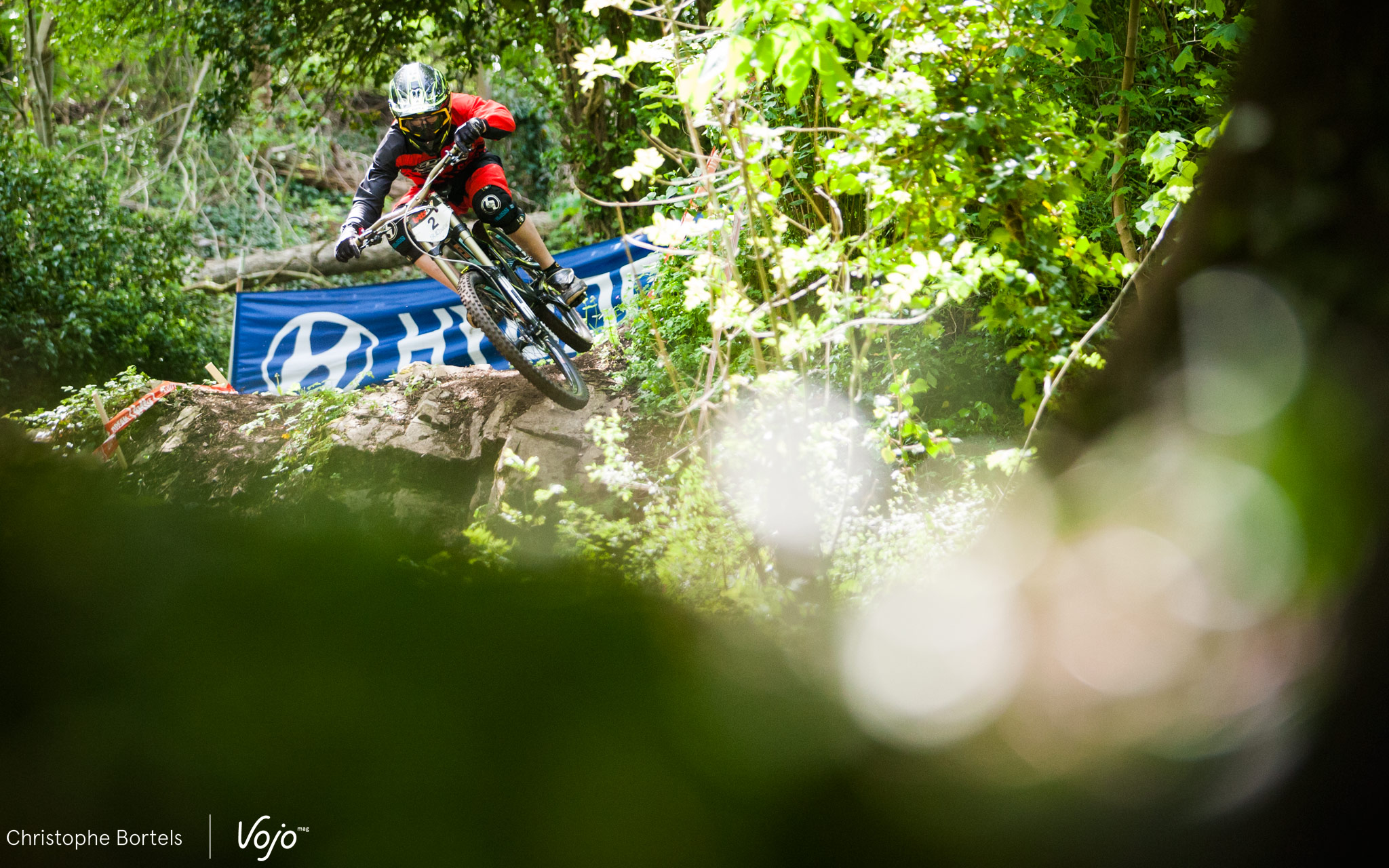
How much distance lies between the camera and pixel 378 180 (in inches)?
118

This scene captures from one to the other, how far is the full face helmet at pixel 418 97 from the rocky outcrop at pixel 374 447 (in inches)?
40.2

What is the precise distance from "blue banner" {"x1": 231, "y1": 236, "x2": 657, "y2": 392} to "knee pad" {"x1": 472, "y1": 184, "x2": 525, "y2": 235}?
73 cm

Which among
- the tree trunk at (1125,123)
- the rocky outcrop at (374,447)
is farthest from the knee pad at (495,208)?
the tree trunk at (1125,123)

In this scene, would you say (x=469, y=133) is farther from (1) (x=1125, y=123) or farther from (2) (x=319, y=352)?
A: (1) (x=1125, y=123)

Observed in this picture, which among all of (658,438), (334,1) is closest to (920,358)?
(658,438)

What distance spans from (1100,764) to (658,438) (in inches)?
80.0

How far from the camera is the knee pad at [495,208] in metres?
3.16

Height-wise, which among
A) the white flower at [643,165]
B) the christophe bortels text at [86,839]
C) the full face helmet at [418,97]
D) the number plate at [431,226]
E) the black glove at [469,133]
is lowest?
the christophe bortels text at [86,839]

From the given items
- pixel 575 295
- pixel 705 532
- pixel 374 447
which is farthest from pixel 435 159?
pixel 705 532

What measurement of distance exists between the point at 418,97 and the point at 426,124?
4.4 inches

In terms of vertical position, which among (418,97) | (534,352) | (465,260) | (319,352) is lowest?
(319,352)

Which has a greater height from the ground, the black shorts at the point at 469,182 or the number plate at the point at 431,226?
the black shorts at the point at 469,182

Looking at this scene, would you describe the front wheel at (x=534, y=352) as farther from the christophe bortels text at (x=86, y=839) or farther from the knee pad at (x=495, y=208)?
the christophe bortels text at (x=86, y=839)

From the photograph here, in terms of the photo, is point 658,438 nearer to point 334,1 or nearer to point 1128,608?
point 1128,608
